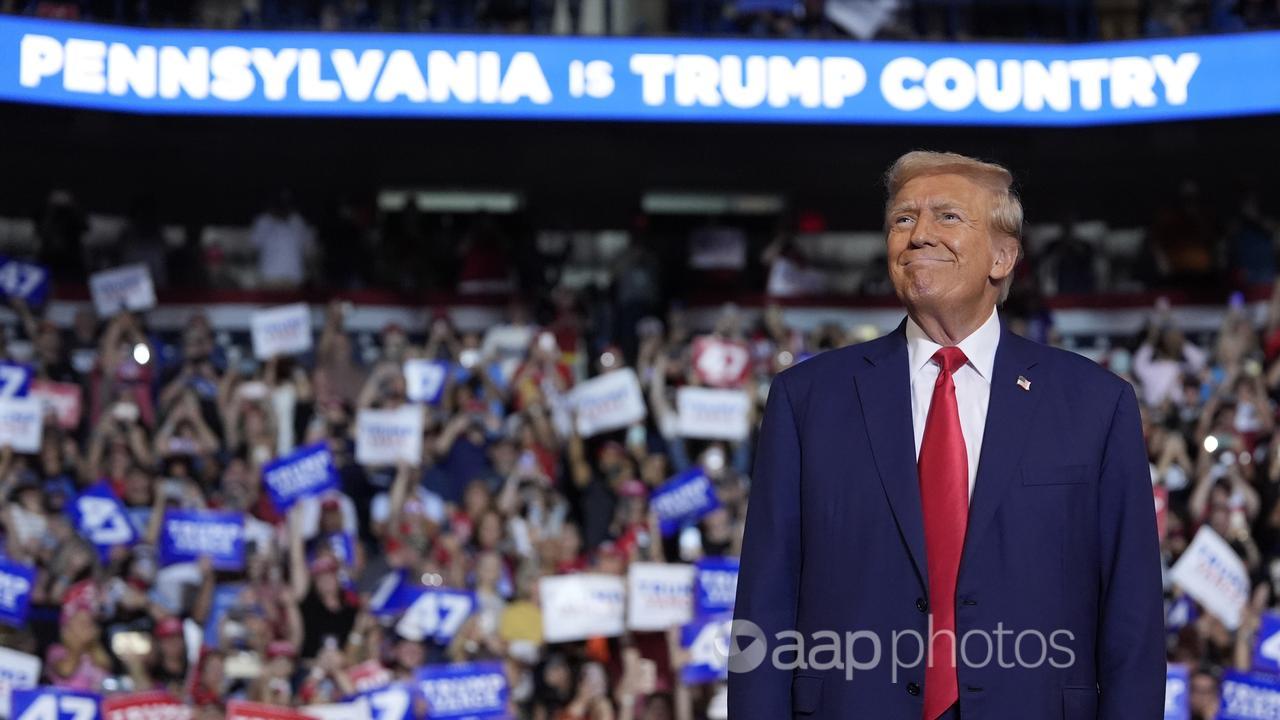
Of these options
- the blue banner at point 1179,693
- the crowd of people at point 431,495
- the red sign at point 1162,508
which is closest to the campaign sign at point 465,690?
the crowd of people at point 431,495

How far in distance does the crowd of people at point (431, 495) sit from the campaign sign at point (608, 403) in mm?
157

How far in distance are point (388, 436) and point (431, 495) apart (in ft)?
1.48

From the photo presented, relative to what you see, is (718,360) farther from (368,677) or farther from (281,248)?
(368,677)

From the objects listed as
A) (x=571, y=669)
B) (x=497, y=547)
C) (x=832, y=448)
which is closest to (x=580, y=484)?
(x=497, y=547)

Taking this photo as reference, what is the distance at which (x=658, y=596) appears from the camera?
9.86 metres

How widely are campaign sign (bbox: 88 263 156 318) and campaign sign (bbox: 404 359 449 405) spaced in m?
1.99

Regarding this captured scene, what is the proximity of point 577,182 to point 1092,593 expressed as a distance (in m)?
13.3

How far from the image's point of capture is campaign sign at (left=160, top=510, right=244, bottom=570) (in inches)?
403

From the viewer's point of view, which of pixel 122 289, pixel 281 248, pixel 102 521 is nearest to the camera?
pixel 102 521

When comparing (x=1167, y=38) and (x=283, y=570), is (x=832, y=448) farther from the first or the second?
(x=1167, y=38)

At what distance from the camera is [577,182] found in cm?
1584

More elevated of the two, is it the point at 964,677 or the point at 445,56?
the point at 445,56

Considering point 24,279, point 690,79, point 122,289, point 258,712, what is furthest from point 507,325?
point 258,712

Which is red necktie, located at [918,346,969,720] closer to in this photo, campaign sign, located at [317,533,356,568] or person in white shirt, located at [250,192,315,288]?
campaign sign, located at [317,533,356,568]
